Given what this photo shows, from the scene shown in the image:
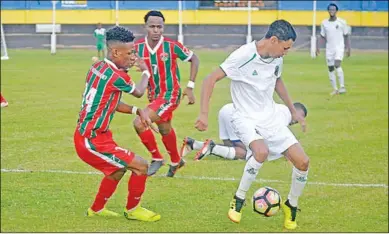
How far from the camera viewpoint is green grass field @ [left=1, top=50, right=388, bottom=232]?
30.7 ft

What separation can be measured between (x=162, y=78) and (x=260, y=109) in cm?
280

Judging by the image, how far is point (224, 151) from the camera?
12.9 m

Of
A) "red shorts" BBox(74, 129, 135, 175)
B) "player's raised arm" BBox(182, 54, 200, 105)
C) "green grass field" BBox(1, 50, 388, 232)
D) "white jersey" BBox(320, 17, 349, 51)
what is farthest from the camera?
"white jersey" BBox(320, 17, 349, 51)

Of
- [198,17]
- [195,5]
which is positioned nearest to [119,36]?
[198,17]

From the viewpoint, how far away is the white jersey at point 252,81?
939cm

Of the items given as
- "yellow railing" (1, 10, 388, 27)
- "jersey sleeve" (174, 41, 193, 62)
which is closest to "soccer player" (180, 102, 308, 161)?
"jersey sleeve" (174, 41, 193, 62)

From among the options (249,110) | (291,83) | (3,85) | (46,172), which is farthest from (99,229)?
(291,83)

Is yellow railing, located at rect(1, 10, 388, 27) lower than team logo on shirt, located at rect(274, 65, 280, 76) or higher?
lower

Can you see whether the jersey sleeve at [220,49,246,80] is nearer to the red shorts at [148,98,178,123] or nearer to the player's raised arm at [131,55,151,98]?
the player's raised arm at [131,55,151,98]

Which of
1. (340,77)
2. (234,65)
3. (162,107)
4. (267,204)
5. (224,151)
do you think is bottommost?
(340,77)

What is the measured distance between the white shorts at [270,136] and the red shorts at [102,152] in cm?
120

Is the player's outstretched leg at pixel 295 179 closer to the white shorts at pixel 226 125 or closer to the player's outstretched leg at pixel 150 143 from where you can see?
the player's outstretched leg at pixel 150 143

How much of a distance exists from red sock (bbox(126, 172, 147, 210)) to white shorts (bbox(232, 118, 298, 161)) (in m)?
1.13

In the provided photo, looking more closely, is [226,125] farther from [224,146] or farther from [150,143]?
[150,143]
